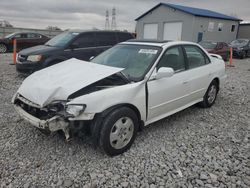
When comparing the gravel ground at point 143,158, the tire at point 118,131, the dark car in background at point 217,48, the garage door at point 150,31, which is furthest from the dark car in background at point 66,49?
the garage door at point 150,31

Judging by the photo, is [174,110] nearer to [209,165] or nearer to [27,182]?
[209,165]

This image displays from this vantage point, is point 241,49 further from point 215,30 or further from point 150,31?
point 150,31

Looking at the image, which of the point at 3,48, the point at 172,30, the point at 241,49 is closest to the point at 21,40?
the point at 3,48

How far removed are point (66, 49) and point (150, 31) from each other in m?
19.9

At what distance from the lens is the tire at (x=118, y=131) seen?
2.72 meters

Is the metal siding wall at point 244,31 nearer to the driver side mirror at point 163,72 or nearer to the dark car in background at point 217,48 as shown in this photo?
the dark car in background at point 217,48

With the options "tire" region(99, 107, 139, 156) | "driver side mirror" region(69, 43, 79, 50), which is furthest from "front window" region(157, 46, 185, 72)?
"driver side mirror" region(69, 43, 79, 50)

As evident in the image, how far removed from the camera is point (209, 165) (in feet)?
9.31

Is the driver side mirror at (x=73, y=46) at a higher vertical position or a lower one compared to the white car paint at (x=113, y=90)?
higher

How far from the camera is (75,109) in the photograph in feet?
8.40

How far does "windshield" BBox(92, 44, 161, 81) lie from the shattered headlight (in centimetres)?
94

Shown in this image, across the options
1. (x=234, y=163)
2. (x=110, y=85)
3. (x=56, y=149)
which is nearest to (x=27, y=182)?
(x=56, y=149)

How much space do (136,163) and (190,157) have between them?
2.57 feet

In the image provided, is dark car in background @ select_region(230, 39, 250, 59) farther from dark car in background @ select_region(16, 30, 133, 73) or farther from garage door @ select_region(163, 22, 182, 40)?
dark car in background @ select_region(16, 30, 133, 73)
